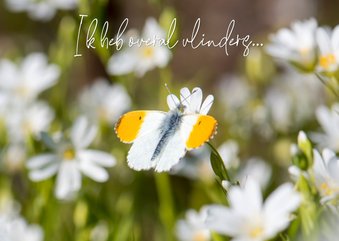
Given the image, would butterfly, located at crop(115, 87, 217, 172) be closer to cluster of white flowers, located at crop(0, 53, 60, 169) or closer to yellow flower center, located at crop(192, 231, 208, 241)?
yellow flower center, located at crop(192, 231, 208, 241)

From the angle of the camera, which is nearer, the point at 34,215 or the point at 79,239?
the point at 79,239

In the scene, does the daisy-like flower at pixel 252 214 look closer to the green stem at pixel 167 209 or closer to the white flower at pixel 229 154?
the white flower at pixel 229 154

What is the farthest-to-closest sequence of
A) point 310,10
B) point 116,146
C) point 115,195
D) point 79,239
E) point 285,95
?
point 310,10 → point 285,95 → point 115,195 → point 116,146 → point 79,239

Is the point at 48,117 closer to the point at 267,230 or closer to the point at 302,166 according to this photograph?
the point at 302,166

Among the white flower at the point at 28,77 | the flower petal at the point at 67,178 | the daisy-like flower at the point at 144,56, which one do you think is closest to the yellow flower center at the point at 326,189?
the flower petal at the point at 67,178

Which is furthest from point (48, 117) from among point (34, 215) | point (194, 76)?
point (194, 76)

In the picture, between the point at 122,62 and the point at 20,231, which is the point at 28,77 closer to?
the point at 122,62

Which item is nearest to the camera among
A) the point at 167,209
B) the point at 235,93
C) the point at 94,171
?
the point at 94,171

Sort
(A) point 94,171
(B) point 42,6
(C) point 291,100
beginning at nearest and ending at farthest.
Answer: (A) point 94,171
(C) point 291,100
(B) point 42,6

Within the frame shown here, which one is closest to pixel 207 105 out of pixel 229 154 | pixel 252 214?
pixel 252 214
